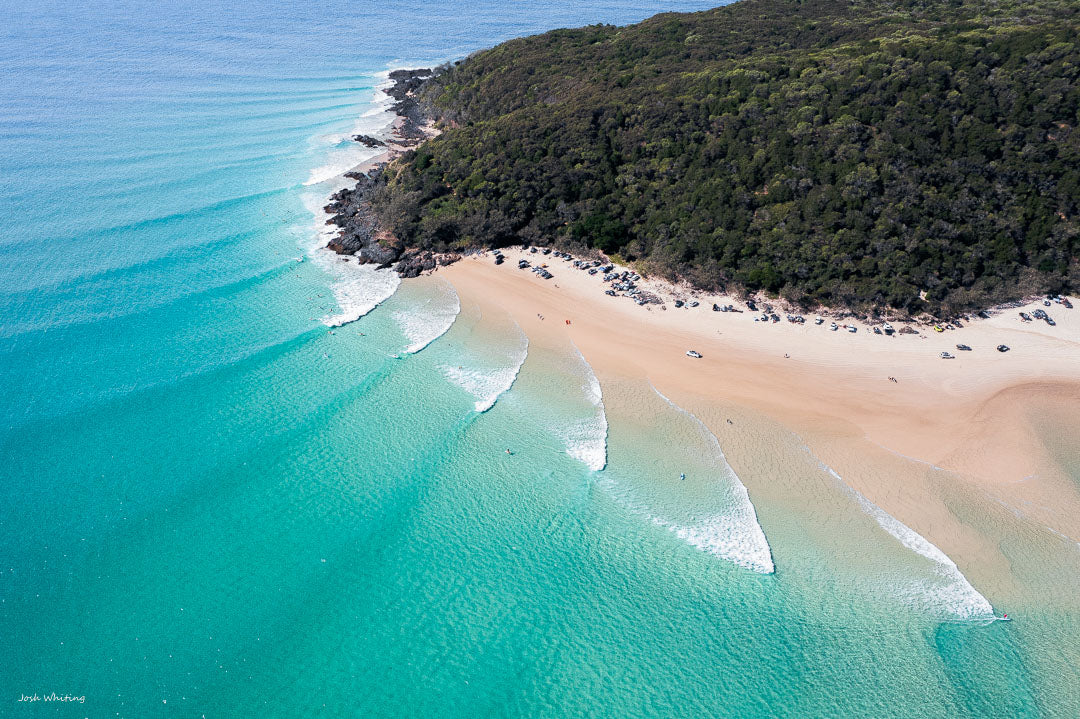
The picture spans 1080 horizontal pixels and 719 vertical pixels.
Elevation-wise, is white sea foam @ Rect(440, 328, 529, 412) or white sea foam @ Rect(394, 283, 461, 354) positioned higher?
white sea foam @ Rect(394, 283, 461, 354)

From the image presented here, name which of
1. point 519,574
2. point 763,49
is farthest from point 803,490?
point 763,49

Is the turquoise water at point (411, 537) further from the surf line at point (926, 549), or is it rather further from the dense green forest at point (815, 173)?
the dense green forest at point (815, 173)

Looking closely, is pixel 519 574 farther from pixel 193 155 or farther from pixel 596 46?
pixel 596 46

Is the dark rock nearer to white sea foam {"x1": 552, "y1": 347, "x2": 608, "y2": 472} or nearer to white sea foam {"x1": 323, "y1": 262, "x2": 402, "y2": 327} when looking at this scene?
white sea foam {"x1": 323, "y1": 262, "x2": 402, "y2": 327}

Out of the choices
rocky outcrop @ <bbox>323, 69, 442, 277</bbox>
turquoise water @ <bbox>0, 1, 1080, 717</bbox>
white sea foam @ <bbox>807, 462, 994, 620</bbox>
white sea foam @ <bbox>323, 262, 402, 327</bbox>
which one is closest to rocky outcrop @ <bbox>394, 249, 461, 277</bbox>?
rocky outcrop @ <bbox>323, 69, 442, 277</bbox>

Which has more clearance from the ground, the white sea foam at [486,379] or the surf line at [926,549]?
the white sea foam at [486,379]

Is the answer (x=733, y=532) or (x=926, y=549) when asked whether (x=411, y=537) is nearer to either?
(x=733, y=532)

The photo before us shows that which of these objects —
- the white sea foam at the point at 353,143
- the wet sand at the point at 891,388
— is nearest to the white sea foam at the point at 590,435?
the wet sand at the point at 891,388
